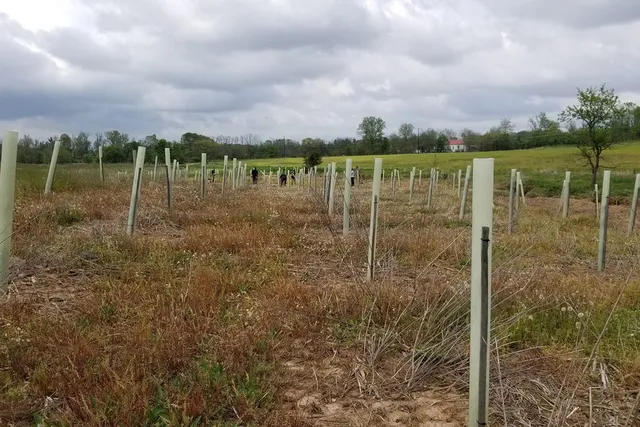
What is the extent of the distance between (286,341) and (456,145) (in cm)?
7265

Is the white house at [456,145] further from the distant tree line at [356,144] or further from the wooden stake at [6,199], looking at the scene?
the wooden stake at [6,199]

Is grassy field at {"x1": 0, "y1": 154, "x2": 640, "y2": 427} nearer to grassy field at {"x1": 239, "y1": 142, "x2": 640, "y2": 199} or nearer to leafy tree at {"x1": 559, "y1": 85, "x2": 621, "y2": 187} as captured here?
grassy field at {"x1": 239, "y1": 142, "x2": 640, "y2": 199}

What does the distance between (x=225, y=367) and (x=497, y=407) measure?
1594 millimetres

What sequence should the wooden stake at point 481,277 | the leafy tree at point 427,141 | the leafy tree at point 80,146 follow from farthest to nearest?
the leafy tree at point 427,141 → the leafy tree at point 80,146 → the wooden stake at point 481,277

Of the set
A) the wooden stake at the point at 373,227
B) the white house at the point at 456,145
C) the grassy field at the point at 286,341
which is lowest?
the grassy field at the point at 286,341

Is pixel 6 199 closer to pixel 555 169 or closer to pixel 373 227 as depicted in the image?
pixel 373 227

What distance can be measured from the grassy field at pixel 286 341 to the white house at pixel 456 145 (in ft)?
221

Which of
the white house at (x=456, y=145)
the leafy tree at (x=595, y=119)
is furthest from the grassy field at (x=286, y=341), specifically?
the white house at (x=456, y=145)

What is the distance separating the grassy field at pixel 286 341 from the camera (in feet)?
9.20

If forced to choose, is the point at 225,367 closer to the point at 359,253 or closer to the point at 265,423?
the point at 265,423

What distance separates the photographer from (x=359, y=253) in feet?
20.9

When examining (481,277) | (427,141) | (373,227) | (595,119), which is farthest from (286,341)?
(427,141)

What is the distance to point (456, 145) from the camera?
7300cm

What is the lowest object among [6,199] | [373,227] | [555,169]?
[373,227]
